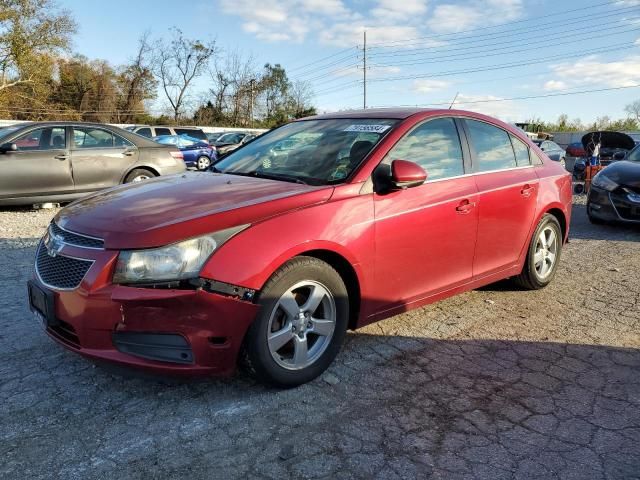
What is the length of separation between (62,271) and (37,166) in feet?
21.3

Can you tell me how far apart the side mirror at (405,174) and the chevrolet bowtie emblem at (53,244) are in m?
1.99

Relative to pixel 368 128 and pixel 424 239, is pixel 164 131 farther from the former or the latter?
pixel 424 239

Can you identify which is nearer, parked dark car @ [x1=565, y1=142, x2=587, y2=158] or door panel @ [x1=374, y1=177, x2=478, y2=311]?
door panel @ [x1=374, y1=177, x2=478, y2=311]

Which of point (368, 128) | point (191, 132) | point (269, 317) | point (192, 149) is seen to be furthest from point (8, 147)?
point (191, 132)

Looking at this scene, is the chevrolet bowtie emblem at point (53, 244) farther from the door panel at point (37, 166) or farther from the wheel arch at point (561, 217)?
the door panel at point (37, 166)

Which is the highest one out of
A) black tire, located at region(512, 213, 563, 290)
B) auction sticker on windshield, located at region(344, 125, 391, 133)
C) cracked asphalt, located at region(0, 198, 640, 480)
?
auction sticker on windshield, located at region(344, 125, 391, 133)

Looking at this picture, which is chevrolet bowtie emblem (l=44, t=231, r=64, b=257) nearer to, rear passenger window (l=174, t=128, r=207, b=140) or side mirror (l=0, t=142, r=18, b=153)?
side mirror (l=0, t=142, r=18, b=153)

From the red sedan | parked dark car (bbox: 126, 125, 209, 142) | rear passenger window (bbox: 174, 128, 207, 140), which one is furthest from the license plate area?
rear passenger window (bbox: 174, 128, 207, 140)

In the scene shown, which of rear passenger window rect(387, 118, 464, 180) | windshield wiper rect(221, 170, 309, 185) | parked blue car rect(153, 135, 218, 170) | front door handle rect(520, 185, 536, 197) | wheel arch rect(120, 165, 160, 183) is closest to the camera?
windshield wiper rect(221, 170, 309, 185)

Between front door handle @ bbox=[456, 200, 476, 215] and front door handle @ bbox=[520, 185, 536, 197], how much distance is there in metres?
0.78

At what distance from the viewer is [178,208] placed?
2953mm

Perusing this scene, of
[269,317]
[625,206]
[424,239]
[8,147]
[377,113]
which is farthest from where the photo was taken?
[8,147]

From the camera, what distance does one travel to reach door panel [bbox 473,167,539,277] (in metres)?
4.12

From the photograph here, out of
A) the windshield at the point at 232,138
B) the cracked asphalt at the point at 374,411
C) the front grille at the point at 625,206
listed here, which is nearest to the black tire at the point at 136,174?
the cracked asphalt at the point at 374,411
